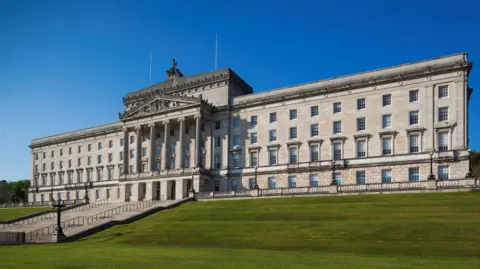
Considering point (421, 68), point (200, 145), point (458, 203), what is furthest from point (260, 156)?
point (458, 203)

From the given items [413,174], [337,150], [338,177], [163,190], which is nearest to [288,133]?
[337,150]

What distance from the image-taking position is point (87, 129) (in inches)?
3568

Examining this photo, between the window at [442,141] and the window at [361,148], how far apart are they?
963 cm

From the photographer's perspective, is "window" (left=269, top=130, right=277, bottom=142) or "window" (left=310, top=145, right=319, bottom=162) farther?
"window" (left=269, top=130, right=277, bottom=142)

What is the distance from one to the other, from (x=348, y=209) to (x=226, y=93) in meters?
37.9

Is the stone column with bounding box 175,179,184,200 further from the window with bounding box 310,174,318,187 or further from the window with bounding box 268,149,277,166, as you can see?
the window with bounding box 310,174,318,187

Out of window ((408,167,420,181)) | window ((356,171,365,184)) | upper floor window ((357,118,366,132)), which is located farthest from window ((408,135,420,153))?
window ((356,171,365,184))

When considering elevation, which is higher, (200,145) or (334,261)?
(200,145)

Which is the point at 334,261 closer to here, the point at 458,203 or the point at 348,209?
the point at 348,209

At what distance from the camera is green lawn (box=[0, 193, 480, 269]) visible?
18.0m

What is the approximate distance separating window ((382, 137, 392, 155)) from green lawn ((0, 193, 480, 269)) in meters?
12.8

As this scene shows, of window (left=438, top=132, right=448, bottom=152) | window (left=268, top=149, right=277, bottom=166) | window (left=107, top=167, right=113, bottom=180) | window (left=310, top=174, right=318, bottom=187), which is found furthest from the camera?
window (left=107, top=167, right=113, bottom=180)

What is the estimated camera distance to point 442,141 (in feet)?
168

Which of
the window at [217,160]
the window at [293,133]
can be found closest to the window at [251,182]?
the window at [217,160]
